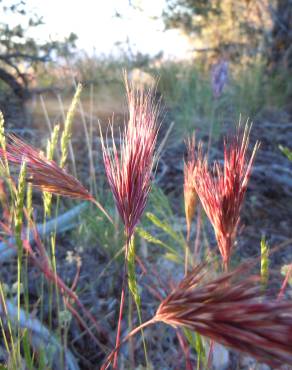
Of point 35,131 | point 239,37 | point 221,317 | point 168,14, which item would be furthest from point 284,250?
point 239,37

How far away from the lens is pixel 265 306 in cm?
51

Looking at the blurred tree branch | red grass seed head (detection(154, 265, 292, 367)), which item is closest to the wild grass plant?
red grass seed head (detection(154, 265, 292, 367))

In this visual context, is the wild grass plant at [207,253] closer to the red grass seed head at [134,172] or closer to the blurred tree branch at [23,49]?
the red grass seed head at [134,172]

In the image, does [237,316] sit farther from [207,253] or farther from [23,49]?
[23,49]

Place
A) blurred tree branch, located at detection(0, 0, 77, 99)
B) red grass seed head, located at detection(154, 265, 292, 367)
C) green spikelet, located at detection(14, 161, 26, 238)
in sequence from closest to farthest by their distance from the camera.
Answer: red grass seed head, located at detection(154, 265, 292, 367) → green spikelet, located at detection(14, 161, 26, 238) → blurred tree branch, located at detection(0, 0, 77, 99)

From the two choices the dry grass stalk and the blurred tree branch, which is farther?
the blurred tree branch

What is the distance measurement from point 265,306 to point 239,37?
7445 mm

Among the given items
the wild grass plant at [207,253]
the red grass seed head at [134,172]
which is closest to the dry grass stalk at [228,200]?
the wild grass plant at [207,253]

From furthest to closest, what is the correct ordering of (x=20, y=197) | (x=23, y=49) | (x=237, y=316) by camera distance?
(x=23, y=49) → (x=20, y=197) → (x=237, y=316)

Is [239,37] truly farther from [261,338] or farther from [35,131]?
[261,338]

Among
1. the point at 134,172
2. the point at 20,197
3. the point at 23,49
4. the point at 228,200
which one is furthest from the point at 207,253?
the point at 23,49

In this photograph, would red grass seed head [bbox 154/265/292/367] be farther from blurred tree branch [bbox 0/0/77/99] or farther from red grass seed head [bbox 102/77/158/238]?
blurred tree branch [bbox 0/0/77/99]

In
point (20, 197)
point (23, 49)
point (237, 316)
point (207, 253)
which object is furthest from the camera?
point (23, 49)

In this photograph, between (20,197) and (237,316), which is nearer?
(237,316)
